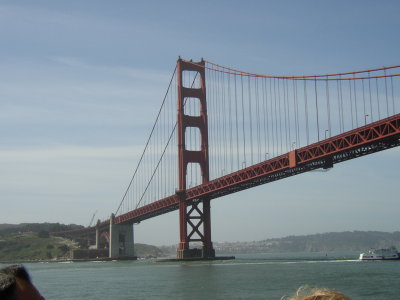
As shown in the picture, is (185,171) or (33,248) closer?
(185,171)

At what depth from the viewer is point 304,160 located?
Result: 5178cm

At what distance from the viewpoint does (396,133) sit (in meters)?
42.6

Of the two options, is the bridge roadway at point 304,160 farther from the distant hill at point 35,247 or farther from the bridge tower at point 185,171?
the distant hill at point 35,247

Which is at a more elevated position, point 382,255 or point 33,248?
point 33,248

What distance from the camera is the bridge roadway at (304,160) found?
145ft

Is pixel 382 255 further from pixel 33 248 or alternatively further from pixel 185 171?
pixel 33 248

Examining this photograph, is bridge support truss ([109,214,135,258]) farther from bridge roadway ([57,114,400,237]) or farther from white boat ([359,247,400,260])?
white boat ([359,247,400,260])

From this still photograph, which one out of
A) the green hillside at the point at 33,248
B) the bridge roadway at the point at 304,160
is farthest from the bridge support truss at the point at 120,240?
the green hillside at the point at 33,248

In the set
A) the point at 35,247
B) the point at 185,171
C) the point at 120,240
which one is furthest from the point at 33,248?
the point at 185,171

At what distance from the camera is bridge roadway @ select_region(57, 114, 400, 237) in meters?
44.2

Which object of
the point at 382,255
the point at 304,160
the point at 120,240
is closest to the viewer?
the point at 304,160

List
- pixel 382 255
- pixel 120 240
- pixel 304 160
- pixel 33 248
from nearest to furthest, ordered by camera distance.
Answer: pixel 304 160
pixel 382 255
pixel 120 240
pixel 33 248

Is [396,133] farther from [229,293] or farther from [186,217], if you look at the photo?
[186,217]

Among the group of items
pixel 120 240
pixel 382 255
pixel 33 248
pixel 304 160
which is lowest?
pixel 382 255
